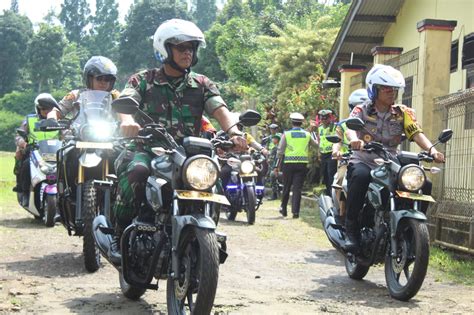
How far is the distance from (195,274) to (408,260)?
7.52 ft

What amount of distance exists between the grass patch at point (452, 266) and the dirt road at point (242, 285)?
7.3 inches

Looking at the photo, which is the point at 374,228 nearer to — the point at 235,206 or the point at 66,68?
the point at 235,206

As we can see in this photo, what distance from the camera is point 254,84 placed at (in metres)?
42.3

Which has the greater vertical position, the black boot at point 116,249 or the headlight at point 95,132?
the headlight at point 95,132

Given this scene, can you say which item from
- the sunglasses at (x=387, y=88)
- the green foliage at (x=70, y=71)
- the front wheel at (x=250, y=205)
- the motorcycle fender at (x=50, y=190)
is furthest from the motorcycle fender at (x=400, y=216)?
the green foliage at (x=70, y=71)

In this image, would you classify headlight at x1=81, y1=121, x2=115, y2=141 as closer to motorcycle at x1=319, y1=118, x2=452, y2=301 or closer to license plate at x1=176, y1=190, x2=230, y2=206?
motorcycle at x1=319, y1=118, x2=452, y2=301

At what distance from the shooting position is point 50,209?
1017cm

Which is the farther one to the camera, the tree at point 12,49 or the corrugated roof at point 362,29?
the tree at point 12,49

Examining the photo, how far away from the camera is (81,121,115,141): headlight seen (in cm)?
762

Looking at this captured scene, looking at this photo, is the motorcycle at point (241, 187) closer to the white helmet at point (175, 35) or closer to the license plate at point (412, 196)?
the license plate at point (412, 196)

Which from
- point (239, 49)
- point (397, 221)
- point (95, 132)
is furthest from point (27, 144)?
point (239, 49)

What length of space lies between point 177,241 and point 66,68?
87619mm

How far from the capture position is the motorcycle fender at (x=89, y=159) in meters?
7.51

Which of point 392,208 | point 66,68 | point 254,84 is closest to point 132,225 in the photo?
point 392,208
